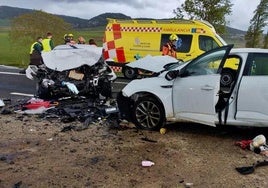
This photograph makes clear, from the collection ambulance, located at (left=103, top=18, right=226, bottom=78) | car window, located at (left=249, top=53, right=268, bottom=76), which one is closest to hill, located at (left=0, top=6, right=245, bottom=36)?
ambulance, located at (left=103, top=18, right=226, bottom=78)

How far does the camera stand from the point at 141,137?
22.6 ft

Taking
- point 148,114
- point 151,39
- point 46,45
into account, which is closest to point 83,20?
point 151,39

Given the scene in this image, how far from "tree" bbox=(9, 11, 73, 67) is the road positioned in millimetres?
8264

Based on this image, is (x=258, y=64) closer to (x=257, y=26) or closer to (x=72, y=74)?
(x=72, y=74)

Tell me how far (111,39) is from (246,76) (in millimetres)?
11906

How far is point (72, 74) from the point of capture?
10.4m

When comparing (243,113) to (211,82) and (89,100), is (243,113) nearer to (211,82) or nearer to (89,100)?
(211,82)

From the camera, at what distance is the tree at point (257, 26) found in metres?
31.0

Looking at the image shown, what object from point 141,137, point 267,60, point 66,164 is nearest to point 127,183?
point 66,164

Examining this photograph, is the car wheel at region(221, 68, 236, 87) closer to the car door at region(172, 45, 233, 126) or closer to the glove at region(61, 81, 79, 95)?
the car door at region(172, 45, 233, 126)

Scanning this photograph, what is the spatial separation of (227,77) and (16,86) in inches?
342

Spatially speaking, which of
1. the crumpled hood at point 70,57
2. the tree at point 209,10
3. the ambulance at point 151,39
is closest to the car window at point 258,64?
the crumpled hood at point 70,57

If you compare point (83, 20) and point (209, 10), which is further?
point (83, 20)

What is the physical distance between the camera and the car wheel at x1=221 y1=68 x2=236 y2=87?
703 cm
